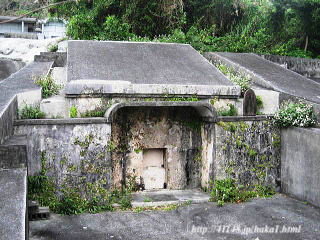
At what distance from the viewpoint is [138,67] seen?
10.6 metres

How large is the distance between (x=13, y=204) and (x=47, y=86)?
221 inches

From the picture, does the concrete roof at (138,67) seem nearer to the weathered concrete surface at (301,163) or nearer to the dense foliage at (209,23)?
the weathered concrete surface at (301,163)

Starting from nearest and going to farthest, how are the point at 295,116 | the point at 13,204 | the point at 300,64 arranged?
1. the point at 13,204
2. the point at 295,116
3. the point at 300,64

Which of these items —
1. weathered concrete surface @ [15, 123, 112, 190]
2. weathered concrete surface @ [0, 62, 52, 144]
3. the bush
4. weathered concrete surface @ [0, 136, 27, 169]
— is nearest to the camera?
weathered concrete surface @ [0, 136, 27, 169]

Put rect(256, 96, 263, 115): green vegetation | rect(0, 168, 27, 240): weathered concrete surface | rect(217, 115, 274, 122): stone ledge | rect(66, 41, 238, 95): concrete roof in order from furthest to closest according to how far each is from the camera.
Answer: rect(256, 96, 263, 115): green vegetation → rect(217, 115, 274, 122): stone ledge → rect(66, 41, 238, 95): concrete roof → rect(0, 168, 27, 240): weathered concrete surface

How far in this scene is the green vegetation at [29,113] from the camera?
8.52 meters

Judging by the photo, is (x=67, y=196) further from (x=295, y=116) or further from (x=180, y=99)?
(x=295, y=116)

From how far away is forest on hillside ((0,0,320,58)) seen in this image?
15.7 metres

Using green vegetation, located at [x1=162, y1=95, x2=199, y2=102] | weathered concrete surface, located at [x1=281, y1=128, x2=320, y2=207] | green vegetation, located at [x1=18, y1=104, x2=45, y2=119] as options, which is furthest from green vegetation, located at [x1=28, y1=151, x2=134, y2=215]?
weathered concrete surface, located at [x1=281, y1=128, x2=320, y2=207]

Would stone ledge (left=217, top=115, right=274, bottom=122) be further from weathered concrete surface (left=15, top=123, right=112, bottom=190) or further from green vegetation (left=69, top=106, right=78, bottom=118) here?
green vegetation (left=69, top=106, right=78, bottom=118)

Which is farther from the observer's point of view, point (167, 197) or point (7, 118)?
point (167, 197)

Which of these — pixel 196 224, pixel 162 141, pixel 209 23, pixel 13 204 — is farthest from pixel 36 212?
pixel 209 23

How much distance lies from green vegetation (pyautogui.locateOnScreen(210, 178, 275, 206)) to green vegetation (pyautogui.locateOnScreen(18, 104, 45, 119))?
4.81 metres

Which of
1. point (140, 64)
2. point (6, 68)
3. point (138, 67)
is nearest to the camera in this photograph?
point (138, 67)
